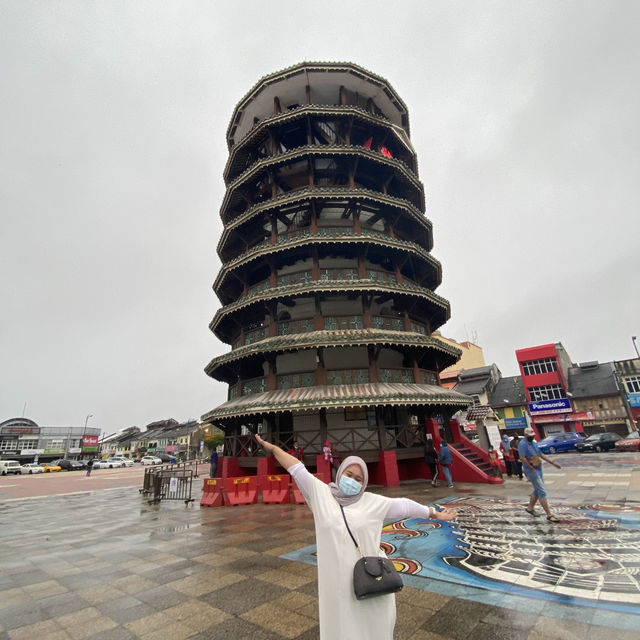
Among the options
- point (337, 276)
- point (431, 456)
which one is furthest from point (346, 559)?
point (337, 276)

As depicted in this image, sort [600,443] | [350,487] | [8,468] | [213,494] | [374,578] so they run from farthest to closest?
[8,468]
[600,443]
[213,494]
[350,487]
[374,578]

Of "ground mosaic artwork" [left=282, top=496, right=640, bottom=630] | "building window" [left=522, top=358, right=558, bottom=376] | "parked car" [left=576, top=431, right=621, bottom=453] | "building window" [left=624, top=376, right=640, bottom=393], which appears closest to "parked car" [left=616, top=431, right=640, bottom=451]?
"parked car" [left=576, top=431, right=621, bottom=453]

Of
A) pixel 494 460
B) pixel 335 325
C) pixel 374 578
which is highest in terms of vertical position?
pixel 335 325

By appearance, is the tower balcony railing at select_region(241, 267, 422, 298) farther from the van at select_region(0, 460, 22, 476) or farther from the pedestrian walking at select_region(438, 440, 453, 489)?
the van at select_region(0, 460, 22, 476)

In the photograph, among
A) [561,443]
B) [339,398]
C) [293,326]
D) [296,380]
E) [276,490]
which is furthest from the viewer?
[561,443]

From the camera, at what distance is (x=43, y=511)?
48.9ft

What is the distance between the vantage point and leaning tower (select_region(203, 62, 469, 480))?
50.2 ft

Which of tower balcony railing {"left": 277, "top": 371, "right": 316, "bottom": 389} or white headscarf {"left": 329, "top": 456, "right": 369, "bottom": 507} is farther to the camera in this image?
tower balcony railing {"left": 277, "top": 371, "right": 316, "bottom": 389}

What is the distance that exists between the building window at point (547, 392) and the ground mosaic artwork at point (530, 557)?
140 ft

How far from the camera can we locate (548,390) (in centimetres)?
4500

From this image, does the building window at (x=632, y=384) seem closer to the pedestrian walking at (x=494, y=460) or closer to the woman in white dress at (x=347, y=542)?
the pedestrian walking at (x=494, y=460)

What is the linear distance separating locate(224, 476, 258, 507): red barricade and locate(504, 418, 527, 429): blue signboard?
140ft

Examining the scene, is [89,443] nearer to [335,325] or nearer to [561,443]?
[335,325]

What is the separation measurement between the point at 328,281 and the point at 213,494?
1000 cm
